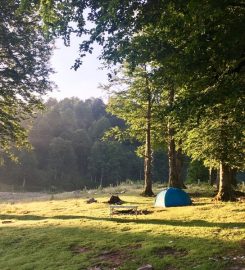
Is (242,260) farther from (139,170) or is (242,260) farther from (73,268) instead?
(139,170)

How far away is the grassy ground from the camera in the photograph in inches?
441

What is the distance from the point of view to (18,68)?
26750mm

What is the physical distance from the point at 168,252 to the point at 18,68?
19.0 metres

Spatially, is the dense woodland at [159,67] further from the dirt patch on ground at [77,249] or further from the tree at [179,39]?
the dirt patch on ground at [77,249]

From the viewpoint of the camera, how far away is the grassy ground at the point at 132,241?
1121cm

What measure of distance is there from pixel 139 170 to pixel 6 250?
90.2 m

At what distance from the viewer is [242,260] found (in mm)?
10312

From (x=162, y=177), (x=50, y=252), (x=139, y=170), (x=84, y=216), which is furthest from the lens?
(x=139, y=170)

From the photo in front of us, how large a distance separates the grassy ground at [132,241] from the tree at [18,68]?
9.66 m

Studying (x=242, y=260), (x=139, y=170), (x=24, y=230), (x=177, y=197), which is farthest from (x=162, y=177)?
(x=242, y=260)

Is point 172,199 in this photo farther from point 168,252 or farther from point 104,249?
point 168,252

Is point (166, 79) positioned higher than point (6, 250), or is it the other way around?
point (166, 79)

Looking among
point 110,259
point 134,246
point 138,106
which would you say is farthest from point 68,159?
point 110,259

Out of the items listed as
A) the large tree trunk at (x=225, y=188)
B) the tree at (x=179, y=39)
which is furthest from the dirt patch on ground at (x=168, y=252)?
the large tree trunk at (x=225, y=188)
